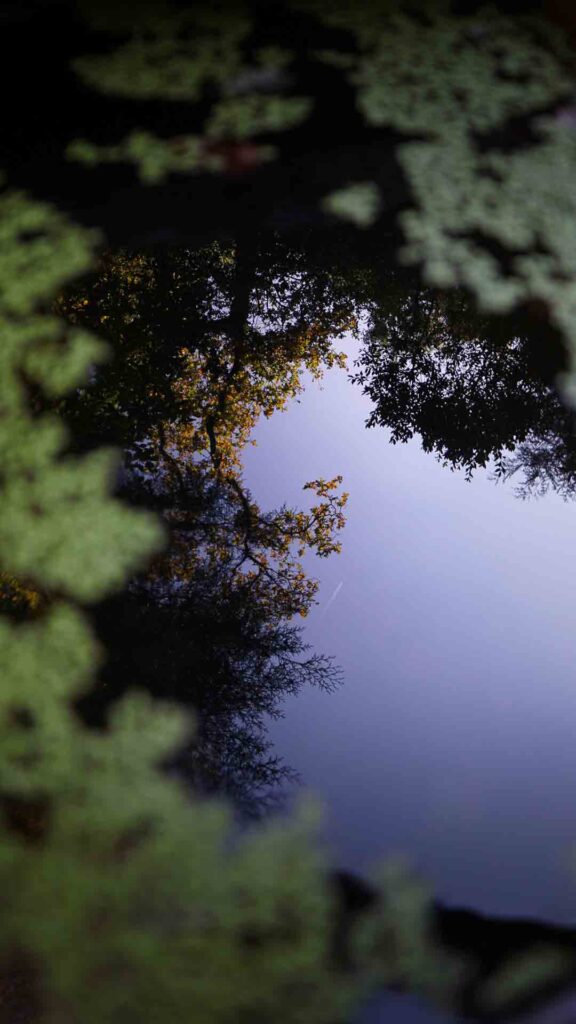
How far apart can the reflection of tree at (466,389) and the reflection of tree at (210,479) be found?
197 millimetres

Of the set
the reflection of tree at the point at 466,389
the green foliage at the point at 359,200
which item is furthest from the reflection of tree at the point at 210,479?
the green foliage at the point at 359,200

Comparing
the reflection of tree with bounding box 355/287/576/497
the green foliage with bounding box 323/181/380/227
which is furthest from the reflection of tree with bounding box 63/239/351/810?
the green foliage with bounding box 323/181/380/227

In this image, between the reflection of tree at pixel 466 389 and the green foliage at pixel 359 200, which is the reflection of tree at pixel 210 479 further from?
the green foliage at pixel 359 200

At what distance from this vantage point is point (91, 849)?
1.04 metres

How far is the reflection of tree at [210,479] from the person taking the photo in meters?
1.39

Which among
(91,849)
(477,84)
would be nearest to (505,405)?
(477,84)

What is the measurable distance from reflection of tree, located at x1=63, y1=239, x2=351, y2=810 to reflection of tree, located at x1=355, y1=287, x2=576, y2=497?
0.20 m

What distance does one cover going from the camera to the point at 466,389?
82.0 inches

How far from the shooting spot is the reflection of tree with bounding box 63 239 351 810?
4.57ft

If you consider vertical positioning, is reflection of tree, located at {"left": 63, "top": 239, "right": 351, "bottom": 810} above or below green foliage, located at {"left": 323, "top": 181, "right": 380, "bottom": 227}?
below

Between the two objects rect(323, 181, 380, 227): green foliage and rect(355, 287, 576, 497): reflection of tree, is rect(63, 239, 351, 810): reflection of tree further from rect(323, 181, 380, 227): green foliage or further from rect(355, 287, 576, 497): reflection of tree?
rect(323, 181, 380, 227): green foliage

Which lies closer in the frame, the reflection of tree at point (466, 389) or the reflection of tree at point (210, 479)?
the reflection of tree at point (210, 479)

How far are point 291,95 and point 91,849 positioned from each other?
218 centimetres

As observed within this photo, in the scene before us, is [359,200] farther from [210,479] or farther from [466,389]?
[210,479]
